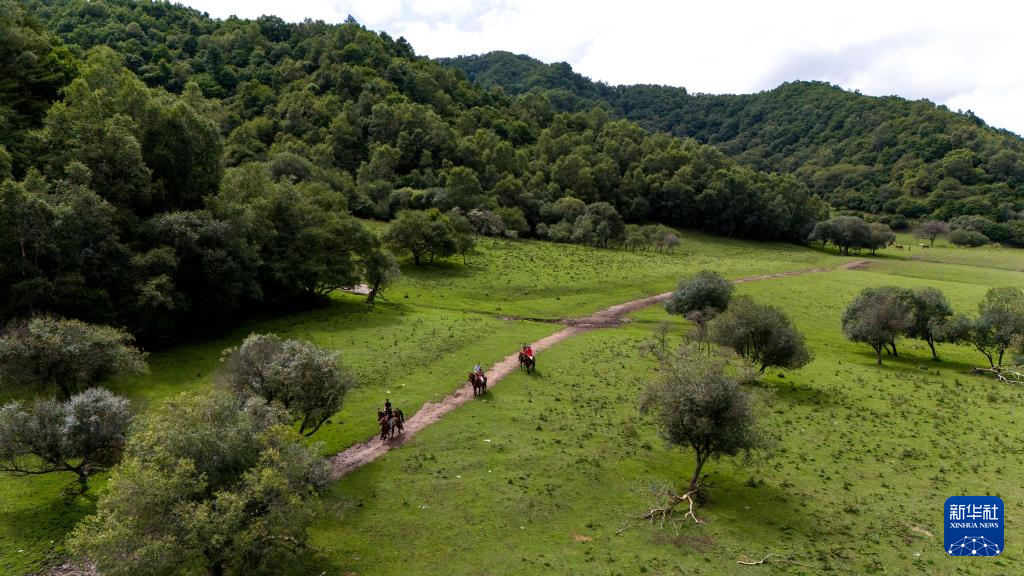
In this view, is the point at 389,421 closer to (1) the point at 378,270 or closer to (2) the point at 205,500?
(2) the point at 205,500

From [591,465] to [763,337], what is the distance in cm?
1961

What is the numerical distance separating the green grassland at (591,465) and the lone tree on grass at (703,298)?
5381mm

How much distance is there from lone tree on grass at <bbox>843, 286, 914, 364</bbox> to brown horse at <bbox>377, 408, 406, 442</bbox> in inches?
1643

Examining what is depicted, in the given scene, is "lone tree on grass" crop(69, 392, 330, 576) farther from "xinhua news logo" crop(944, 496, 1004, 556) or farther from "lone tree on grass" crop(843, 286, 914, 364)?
"lone tree on grass" crop(843, 286, 914, 364)

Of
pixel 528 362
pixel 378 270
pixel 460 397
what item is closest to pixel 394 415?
pixel 460 397

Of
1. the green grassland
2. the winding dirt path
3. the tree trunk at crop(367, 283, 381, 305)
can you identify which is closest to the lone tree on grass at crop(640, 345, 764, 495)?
the green grassland

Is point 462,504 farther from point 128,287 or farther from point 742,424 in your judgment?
point 128,287

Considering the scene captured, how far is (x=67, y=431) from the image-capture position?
19.9 meters

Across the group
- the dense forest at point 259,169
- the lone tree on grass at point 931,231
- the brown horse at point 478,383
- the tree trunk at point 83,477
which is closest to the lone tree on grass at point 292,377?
the tree trunk at point 83,477

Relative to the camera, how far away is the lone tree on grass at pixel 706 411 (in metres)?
21.8

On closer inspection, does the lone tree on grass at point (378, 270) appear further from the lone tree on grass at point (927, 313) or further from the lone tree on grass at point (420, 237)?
the lone tree on grass at point (927, 313)

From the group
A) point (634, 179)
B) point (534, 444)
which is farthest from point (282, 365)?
point (634, 179)

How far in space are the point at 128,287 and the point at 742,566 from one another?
3894cm

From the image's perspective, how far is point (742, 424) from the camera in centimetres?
2191
